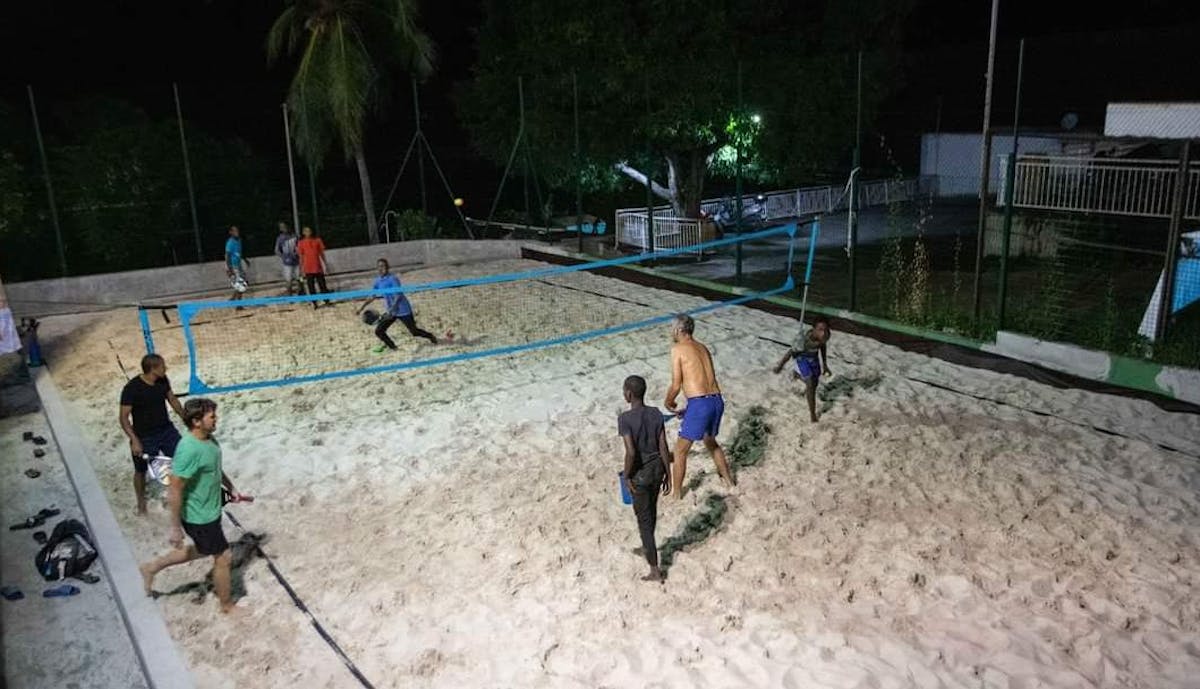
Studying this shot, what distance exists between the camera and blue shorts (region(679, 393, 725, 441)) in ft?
23.3

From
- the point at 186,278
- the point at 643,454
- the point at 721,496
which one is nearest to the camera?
the point at 643,454

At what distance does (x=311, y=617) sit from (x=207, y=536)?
0.87 meters

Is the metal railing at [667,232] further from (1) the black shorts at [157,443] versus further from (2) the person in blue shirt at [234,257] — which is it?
(1) the black shorts at [157,443]

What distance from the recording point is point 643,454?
6.11 metres

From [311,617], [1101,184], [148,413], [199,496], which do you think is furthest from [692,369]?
[1101,184]

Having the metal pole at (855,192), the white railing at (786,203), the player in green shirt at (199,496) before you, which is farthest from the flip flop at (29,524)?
the white railing at (786,203)

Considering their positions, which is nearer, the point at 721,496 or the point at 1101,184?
the point at 721,496

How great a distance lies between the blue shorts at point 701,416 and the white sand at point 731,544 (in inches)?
25.4

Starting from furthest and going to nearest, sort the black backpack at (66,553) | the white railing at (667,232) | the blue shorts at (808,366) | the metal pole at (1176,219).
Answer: the white railing at (667,232) < the metal pole at (1176,219) < the blue shorts at (808,366) < the black backpack at (66,553)

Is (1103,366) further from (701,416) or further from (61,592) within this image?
(61,592)

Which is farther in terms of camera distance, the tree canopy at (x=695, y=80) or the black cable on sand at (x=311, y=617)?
the tree canopy at (x=695, y=80)

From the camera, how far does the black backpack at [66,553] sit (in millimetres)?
6570

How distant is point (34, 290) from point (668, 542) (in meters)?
14.6

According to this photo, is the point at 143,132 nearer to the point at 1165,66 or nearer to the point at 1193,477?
the point at 1193,477
